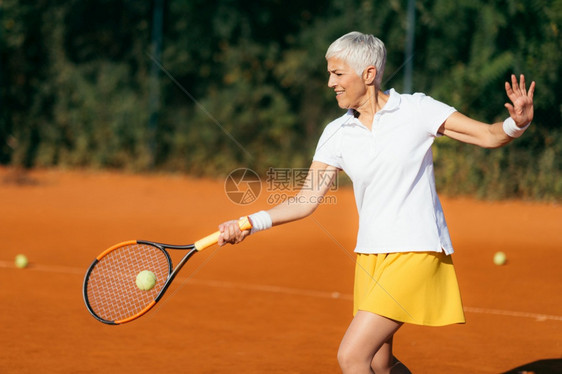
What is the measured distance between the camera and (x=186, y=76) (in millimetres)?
15375

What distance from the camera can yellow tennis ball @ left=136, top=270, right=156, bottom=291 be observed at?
4.67 metres

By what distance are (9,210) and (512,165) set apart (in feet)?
23.5

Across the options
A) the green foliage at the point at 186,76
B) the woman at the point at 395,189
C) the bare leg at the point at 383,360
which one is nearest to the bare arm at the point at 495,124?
the woman at the point at 395,189

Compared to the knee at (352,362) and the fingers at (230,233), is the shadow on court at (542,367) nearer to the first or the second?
the knee at (352,362)

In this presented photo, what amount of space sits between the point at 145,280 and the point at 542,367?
2334 millimetres

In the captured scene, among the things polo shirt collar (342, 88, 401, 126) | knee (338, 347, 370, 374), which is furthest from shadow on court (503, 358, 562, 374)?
polo shirt collar (342, 88, 401, 126)

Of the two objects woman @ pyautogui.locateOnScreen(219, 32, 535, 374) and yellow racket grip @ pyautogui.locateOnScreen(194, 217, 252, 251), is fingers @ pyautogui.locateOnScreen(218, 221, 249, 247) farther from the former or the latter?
woman @ pyautogui.locateOnScreen(219, 32, 535, 374)

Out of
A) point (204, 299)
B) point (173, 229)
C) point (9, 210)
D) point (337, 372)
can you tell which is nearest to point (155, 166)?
point (9, 210)

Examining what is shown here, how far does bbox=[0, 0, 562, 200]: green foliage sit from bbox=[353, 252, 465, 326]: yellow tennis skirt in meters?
10.0

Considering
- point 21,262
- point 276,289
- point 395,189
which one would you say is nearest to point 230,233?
point 395,189

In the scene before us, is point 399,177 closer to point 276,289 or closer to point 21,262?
point 276,289

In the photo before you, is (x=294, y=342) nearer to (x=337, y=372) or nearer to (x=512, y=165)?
(x=337, y=372)

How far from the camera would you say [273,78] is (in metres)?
15.4

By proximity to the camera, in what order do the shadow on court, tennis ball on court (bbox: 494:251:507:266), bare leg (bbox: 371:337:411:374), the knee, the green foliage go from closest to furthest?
1. the knee
2. bare leg (bbox: 371:337:411:374)
3. the shadow on court
4. tennis ball on court (bbox: 494:251:507:266)
5. the green foliage
